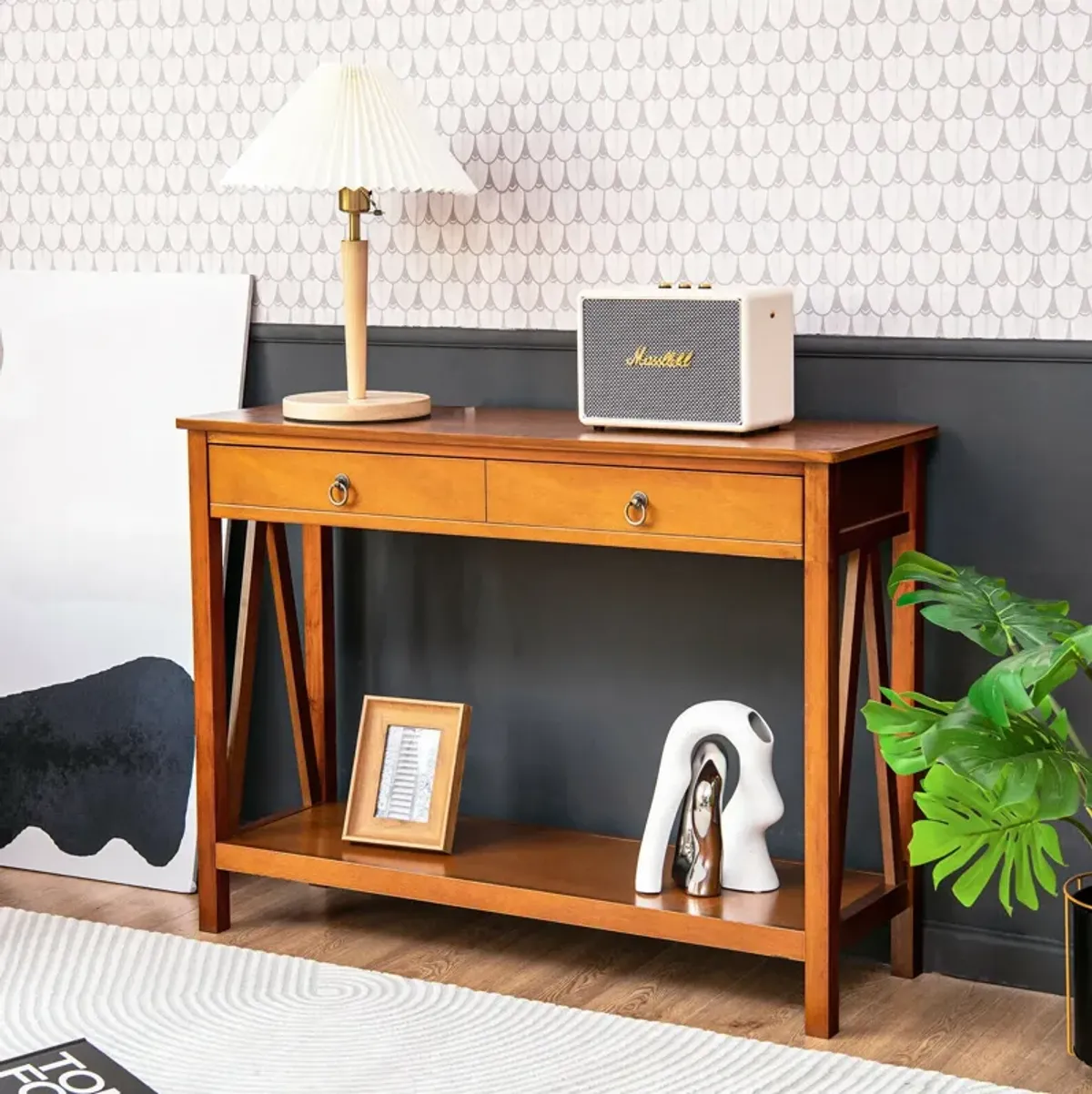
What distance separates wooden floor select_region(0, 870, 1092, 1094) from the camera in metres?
2.56

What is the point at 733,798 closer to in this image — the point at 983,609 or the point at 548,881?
the point at 548,881

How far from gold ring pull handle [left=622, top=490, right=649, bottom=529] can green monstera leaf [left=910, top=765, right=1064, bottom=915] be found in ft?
1.80

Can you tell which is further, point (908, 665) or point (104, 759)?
point (104, 759)

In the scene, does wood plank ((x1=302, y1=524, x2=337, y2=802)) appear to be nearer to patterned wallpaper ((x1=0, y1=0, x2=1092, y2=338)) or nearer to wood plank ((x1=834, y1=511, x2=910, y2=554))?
patterned wallpaper ((x1=0, y1=0, x2=1092, y2=338))

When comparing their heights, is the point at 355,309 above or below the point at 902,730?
above

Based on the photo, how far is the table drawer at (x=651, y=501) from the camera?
249 cm

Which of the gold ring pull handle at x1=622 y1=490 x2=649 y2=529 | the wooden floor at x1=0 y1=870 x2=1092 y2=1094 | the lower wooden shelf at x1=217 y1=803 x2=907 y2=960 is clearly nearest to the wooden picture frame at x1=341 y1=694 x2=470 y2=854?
the lower wooden shelf at x1=217 y1=803 x2=907 y2=960

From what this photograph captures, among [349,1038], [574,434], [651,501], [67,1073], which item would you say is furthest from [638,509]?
[67,1073]

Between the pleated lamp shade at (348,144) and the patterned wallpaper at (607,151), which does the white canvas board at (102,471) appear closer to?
the patterned wallpaper at (607,151)

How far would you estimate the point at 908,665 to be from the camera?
277cm

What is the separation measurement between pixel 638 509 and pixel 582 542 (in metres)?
0.11

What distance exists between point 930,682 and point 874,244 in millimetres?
693

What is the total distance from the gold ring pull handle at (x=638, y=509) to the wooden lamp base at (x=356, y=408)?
0.50 metres

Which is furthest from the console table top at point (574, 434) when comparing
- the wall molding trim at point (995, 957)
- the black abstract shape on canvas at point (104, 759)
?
the wall molding trim at point (995, 957)
